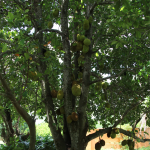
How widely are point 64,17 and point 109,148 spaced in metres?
6.42

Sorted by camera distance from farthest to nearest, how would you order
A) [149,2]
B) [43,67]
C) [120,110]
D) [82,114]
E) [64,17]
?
[120,110], [64,17], [43,67], [82,114], [149,2]

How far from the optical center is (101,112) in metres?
3.69

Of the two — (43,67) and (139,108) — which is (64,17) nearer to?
(43,67)

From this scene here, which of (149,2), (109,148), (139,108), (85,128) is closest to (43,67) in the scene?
(85,128)

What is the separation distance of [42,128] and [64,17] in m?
11.0

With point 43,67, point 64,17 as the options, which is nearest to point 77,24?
point 64,17

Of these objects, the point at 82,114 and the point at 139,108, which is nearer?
the point at 82,114

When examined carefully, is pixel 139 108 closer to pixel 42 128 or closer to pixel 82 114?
pixel 82 114

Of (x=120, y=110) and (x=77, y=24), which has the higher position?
(x=77, y=24)

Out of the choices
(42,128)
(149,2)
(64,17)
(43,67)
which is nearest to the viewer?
(149,2)

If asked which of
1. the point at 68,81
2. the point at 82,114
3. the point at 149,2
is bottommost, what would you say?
the point at 82,114

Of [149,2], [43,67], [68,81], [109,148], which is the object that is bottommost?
[109,148]

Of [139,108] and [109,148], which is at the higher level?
[139,108]

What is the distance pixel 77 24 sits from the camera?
3.80 m
